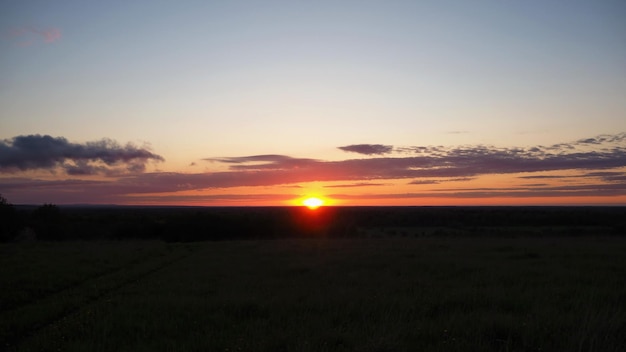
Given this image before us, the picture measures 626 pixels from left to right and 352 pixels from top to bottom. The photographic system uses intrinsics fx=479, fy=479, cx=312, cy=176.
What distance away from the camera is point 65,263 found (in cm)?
2305

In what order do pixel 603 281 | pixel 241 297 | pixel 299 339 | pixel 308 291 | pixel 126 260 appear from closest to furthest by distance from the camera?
pixel 299 339 < pixel 241 297 < pixel 308 291 < pixel 603 281 < pixel 126 260

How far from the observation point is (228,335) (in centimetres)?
928

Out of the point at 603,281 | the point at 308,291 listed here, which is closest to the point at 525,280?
the point at 603,281

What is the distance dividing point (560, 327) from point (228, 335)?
621 cm

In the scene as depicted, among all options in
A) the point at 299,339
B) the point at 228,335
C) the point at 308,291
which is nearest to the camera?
the point at 299,339

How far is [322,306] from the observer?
466 inches

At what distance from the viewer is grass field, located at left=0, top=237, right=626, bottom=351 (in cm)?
843

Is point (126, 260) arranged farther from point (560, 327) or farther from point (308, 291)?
point (560, 327)

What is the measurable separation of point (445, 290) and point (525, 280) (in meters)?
3.78

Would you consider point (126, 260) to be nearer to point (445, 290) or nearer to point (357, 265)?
→ point (357, 265)

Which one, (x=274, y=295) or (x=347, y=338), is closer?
(x=347, y=338)

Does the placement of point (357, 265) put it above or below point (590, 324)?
below

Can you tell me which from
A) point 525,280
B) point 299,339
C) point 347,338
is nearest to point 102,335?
point 299,339

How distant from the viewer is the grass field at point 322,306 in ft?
27.7
